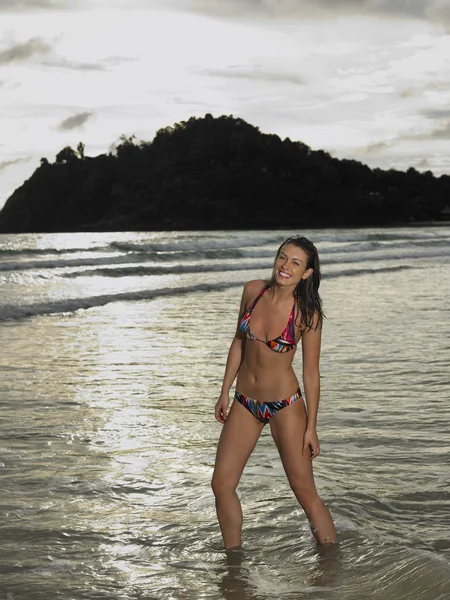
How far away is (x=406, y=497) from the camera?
523 cm

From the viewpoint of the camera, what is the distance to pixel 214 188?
109875mm

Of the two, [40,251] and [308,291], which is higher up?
[40,251]

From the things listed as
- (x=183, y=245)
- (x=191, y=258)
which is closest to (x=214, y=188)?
(x=183, y=245)

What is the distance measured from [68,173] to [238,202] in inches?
1155

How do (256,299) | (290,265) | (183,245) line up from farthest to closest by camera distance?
(183,245) → (256,299) → (290,265)

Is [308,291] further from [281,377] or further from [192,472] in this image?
[192,472]

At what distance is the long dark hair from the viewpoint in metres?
4.22

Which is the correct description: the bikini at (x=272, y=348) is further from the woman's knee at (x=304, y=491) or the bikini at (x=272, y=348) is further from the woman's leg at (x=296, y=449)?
the woman's knee at (x=304, y=491)

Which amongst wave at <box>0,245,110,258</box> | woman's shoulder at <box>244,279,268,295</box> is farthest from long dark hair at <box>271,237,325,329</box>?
wave at <box>0,245,110,258</box>

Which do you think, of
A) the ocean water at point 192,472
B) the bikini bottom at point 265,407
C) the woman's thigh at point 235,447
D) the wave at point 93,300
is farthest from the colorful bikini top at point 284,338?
the wave at point 93,300

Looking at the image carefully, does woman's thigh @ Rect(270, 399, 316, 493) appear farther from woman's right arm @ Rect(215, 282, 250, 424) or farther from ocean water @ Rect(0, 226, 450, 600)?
ocean water @ Rect(0, 226, 450, 600)

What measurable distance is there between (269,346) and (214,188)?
349 ft

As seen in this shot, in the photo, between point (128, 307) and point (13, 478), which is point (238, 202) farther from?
point (13, 478)

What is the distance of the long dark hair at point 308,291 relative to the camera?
13.9 ft
